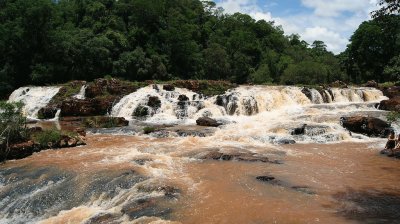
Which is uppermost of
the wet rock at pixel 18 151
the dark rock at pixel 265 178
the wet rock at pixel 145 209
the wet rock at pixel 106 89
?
the wet rock at pixel 106 89

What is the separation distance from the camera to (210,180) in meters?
11.7

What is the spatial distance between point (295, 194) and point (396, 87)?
26.6 m

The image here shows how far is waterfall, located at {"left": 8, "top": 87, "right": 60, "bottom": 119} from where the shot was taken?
2922 centimetres

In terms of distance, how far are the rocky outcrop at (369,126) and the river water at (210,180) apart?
60cm

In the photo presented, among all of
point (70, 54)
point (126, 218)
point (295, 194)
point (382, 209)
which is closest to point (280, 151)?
point (295, 194)

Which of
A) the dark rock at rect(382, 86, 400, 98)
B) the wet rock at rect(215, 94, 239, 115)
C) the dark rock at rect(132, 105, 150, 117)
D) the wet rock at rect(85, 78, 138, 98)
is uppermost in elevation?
the wet rock at rect(85, 78, 138, 98)

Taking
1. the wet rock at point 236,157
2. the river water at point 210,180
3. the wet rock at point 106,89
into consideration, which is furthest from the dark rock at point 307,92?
the wet rock at point 236,157

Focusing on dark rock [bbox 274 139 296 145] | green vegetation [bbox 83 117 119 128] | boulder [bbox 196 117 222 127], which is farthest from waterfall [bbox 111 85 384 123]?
dark rock [bbox 274 139 296 145]

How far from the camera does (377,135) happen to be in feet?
62.4

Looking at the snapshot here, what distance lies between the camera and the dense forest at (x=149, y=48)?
38031mm

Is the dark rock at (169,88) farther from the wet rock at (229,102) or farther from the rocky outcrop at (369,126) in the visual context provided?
the rocky outcrop at (369,126)

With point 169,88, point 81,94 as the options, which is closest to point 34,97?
point 81,94

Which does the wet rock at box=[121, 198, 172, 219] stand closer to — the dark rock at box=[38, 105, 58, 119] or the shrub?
the shrub

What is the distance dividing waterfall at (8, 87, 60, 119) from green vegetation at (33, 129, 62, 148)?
497 inches
